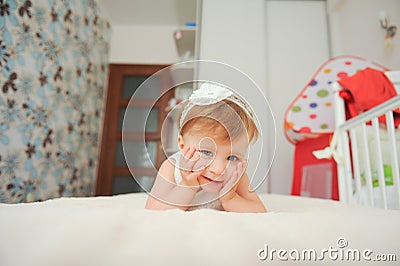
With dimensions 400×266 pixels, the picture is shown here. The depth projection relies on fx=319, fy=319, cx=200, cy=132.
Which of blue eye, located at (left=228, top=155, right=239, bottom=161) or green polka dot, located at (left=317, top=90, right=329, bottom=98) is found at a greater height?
green polka dot, located at (left=317, top=90, right=329, bottom=98)

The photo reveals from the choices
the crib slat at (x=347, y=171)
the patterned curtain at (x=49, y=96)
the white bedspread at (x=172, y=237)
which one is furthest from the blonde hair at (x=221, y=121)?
the patterned curtain at (x=49, y=96)

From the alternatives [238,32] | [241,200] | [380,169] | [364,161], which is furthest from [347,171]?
[238,32]

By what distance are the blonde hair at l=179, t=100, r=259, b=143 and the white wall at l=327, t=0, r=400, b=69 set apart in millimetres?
1329

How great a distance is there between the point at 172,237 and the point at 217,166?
0.47 ft

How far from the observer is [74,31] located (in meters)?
2.15

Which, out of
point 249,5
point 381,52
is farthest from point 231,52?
point 381,52

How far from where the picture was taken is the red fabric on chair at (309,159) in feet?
4.17

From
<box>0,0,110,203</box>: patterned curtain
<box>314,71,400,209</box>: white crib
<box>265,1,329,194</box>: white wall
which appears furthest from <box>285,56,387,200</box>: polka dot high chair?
<box>0,0,110,203</box>: patterned curtain

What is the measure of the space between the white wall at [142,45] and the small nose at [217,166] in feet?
8.18

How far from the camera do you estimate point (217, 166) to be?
1.52 feet

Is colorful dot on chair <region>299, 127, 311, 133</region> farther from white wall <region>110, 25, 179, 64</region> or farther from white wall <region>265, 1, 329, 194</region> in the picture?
white wall <region>110, 25, 179, 64</region>

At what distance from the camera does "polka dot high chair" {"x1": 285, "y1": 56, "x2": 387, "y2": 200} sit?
1312 millimetres

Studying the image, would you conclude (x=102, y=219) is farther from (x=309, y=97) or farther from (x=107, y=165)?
(x=107, y=165)

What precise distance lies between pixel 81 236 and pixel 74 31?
6.87 feet
